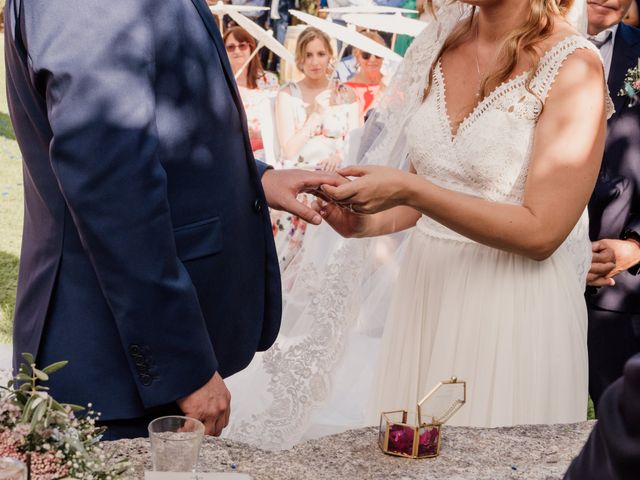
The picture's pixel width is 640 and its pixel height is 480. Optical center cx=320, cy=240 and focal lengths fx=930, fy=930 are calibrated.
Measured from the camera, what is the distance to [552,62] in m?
2.59

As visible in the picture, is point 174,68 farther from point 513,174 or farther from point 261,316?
point 513,174

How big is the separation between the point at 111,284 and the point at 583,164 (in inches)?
52.3

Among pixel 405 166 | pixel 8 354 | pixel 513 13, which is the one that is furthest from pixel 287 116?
pixel 513 13

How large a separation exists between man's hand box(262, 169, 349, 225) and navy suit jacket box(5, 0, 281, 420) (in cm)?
→ 37

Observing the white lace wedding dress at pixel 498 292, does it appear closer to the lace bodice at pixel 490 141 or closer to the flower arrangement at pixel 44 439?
the lace bodice at pixel 490 141

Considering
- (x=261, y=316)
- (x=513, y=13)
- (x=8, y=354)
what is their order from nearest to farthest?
(x=261, y=316), (x=513, y=13), (x=8, y=354)

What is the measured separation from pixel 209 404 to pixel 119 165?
0.56 metres

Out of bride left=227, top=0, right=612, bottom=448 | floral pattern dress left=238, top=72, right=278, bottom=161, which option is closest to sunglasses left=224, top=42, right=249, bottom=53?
floral pattern dress left=238, top=72, right=278, bottom=161

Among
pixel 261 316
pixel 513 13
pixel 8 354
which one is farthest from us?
A: pixel 8 354

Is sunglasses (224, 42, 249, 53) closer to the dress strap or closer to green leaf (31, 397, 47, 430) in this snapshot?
the dress strap

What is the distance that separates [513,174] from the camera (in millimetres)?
2656

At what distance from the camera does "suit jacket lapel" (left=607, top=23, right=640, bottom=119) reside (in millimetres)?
3586

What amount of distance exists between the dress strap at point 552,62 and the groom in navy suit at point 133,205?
0.88 metres

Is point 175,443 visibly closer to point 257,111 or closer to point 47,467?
point 47,467
